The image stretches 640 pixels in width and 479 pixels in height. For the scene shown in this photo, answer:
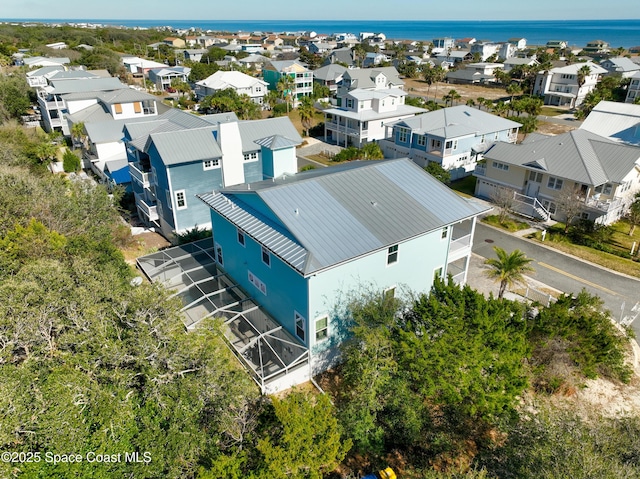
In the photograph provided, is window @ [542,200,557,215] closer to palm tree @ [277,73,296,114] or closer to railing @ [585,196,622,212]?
railing @ [585,196,622,212]

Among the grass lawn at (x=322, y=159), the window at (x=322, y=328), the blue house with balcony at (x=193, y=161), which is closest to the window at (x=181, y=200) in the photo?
the blue house with balcony at (x=193, y=161)

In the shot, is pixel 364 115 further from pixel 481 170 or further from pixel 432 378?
pixel 432 378

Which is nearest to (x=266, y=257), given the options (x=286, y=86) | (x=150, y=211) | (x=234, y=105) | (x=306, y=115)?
(x=150, y=211)

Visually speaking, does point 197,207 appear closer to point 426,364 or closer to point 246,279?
point 246,279

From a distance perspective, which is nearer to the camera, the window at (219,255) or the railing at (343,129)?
the window at (219,255)

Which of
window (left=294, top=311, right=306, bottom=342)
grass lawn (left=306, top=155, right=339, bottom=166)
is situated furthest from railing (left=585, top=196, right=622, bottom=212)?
window (left=294, top=311, right=306, bottom=342)

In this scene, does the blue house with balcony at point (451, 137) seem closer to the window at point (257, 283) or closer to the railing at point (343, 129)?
the railing at point (343, 129)

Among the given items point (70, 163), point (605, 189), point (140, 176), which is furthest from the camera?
point (70, 163)
